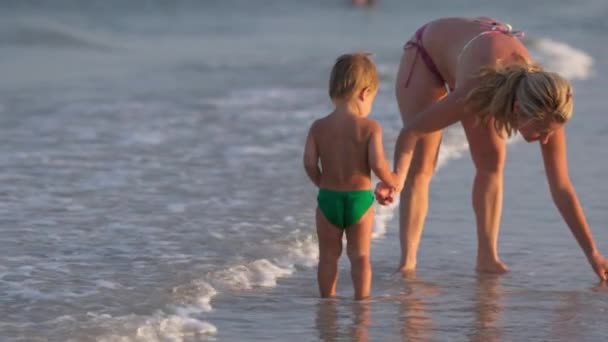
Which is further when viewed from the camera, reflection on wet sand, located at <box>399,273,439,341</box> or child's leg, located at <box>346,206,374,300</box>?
child's leg, located at <box>346,206,374,300</box>

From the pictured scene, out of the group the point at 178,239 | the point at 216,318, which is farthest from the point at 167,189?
the point at 216,318

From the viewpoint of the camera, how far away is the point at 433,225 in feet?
22.9

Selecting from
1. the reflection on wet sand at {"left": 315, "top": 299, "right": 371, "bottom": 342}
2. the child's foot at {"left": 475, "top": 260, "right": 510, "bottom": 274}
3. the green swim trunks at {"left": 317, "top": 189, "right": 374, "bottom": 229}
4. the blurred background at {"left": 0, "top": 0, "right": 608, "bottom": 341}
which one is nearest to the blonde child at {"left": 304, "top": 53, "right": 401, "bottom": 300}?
the green swim trunks at {"left": 317, "top": 189, "right": 374, "bottom": 229}

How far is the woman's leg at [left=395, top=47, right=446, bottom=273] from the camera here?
5.78 m

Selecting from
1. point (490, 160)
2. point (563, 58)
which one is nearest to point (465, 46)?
point (490, 160)

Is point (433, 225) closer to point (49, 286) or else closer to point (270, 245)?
point (270, 245)

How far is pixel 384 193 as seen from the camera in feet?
16.8

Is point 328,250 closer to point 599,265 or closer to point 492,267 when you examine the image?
point 492,267

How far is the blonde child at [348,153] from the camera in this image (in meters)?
5.07

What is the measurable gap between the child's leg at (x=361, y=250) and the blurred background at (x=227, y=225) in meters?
0.09

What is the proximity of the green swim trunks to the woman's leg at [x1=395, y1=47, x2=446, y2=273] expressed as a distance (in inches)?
28.1

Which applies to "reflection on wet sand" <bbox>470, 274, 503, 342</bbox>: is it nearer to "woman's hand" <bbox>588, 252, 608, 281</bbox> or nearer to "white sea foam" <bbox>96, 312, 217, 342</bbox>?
"woman's hand" <bbox>588, 252, 608, 281</bbox>

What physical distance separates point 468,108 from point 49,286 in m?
1.97

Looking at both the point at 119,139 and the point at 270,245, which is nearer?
the point at 270,245
